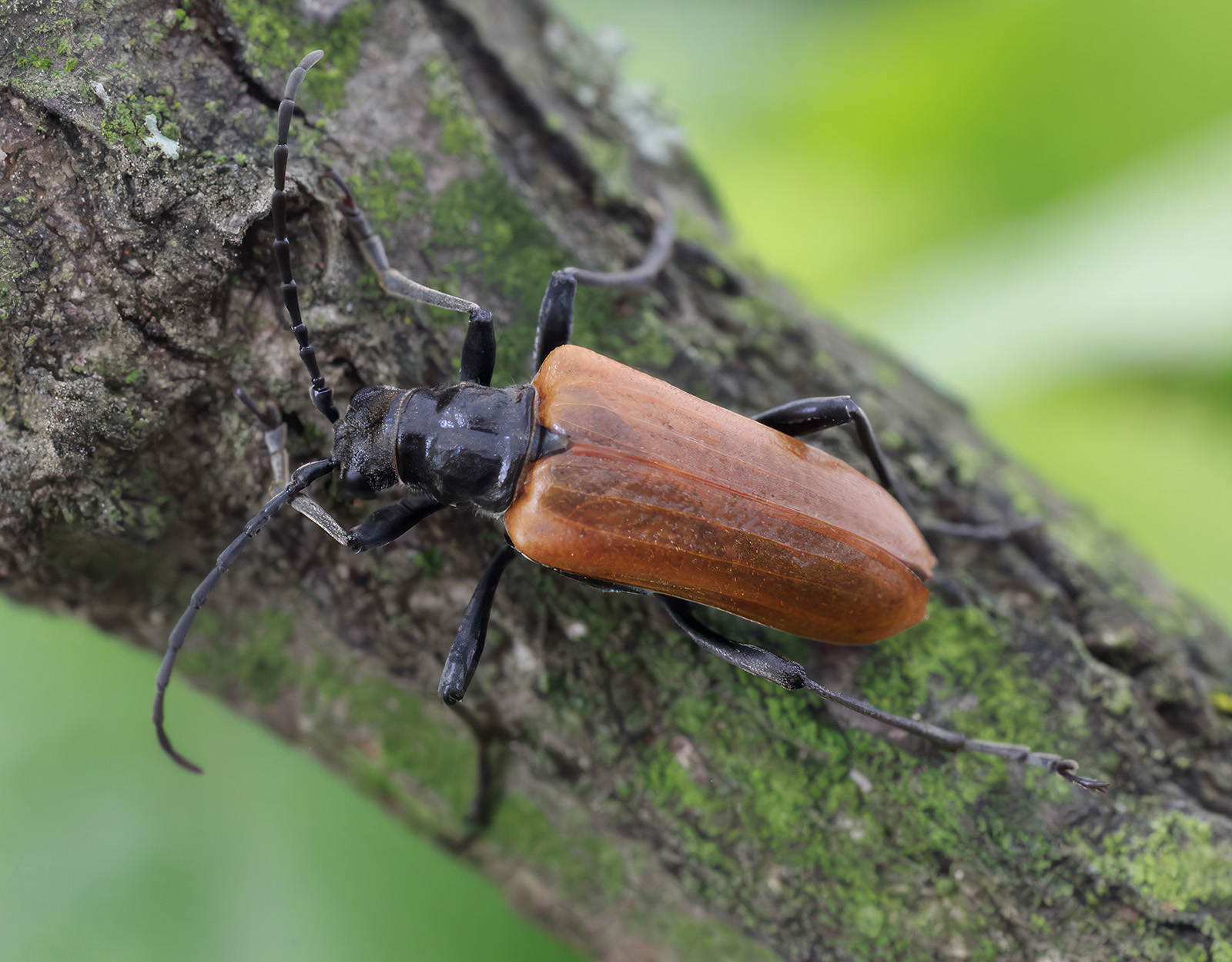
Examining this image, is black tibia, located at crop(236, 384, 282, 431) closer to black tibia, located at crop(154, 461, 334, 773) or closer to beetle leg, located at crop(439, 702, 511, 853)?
black tibia, located at crop(154, 461, 334, 773)

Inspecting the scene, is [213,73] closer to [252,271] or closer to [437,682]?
[252,271]

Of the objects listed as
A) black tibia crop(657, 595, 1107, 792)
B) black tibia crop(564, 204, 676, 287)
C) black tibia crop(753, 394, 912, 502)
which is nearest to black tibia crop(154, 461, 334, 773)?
black tibia crop(564, 204, 676, 287)

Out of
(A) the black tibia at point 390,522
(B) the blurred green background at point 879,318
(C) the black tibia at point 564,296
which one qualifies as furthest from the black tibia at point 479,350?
(B) the blurred green background at point 879,318

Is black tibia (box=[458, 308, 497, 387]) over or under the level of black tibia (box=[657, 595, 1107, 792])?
over

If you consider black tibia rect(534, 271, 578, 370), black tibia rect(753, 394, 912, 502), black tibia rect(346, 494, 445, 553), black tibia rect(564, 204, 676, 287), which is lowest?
black tibia rect(346, 494, 445, 553)

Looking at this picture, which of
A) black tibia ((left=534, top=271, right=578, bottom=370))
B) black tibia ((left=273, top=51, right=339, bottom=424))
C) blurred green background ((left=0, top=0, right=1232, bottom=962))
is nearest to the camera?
black tibia ((left=273, top=51, right=339, bottom=424))

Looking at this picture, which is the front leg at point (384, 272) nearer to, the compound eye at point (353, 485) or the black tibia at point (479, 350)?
the black tibia at point (479, 350)

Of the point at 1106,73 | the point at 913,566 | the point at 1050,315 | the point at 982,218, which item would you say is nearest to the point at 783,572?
the point at 913,566
